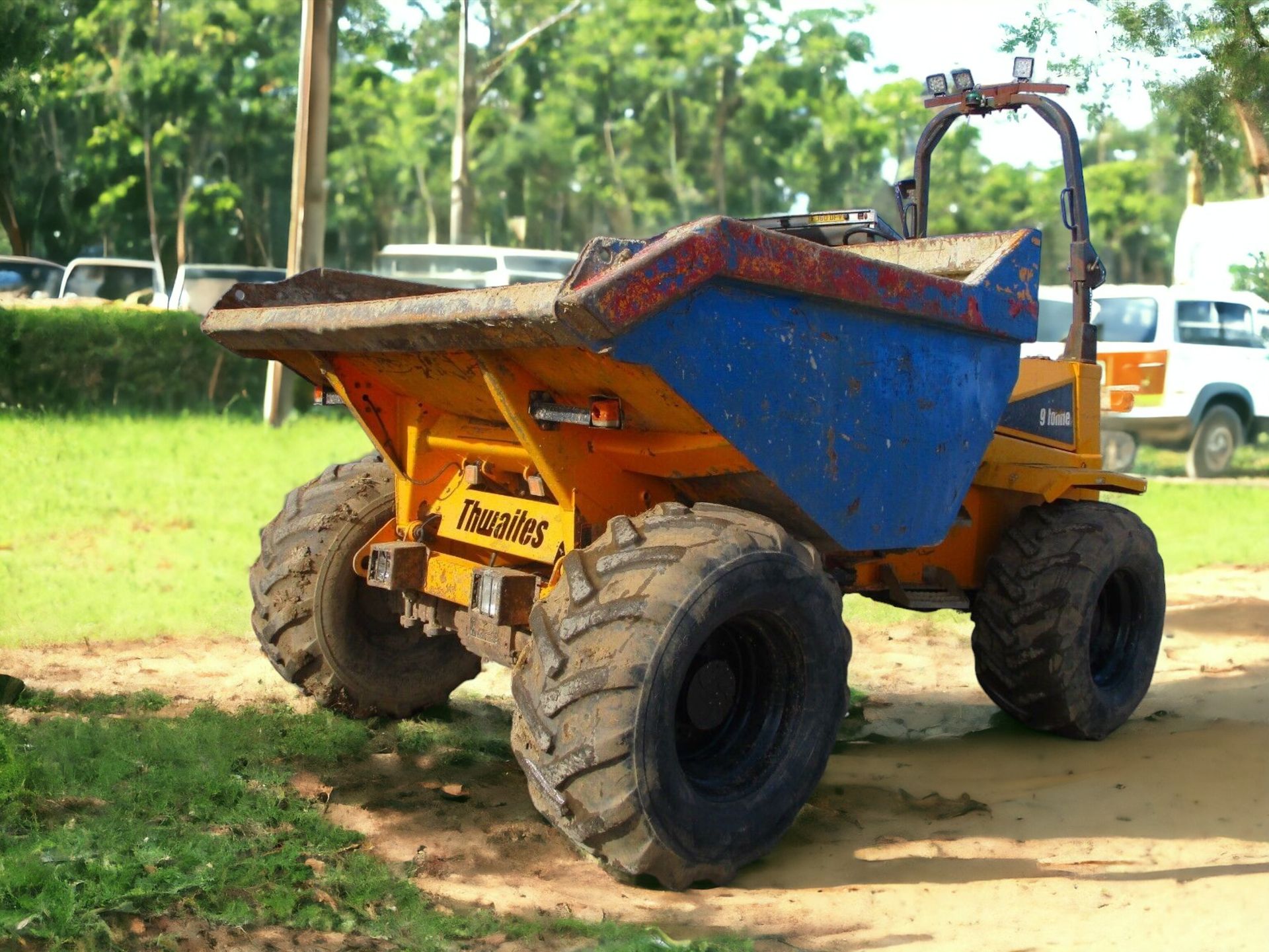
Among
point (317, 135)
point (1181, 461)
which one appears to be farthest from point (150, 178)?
point (1181, 461)

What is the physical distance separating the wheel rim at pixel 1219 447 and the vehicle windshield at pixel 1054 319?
6.71ft

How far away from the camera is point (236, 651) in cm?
722

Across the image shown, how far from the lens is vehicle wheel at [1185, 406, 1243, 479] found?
51.4ft

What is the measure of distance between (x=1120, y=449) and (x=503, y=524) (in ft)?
40.3

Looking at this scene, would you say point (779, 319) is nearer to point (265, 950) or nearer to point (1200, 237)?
point (265, 950)

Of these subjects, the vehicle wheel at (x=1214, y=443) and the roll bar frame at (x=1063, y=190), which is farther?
the vehicle wheel at (x=1214, y=443)

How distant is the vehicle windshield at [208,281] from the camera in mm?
21250

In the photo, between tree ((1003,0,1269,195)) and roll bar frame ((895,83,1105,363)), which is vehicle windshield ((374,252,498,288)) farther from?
roll bar frame ((895,83,1105,363))

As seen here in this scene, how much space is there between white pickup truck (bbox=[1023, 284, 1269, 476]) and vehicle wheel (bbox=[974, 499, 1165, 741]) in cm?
931

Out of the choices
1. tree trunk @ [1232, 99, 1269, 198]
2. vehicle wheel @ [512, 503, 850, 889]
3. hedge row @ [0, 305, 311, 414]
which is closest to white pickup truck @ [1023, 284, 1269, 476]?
tree trunk @ [1232, 99, 1269, 198]

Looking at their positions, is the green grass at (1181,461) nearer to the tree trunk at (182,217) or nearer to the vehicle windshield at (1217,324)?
the vehicle windshield at (1217,324)

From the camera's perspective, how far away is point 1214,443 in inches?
621

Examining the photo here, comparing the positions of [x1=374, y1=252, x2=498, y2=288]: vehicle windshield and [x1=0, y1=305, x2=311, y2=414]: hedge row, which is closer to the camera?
[x1=0, y1=305, x2=311, y2=414]: hedge row

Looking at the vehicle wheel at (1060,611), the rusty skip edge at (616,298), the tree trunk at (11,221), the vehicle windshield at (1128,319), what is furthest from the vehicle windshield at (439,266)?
the rusty skip edge at (616,298)
